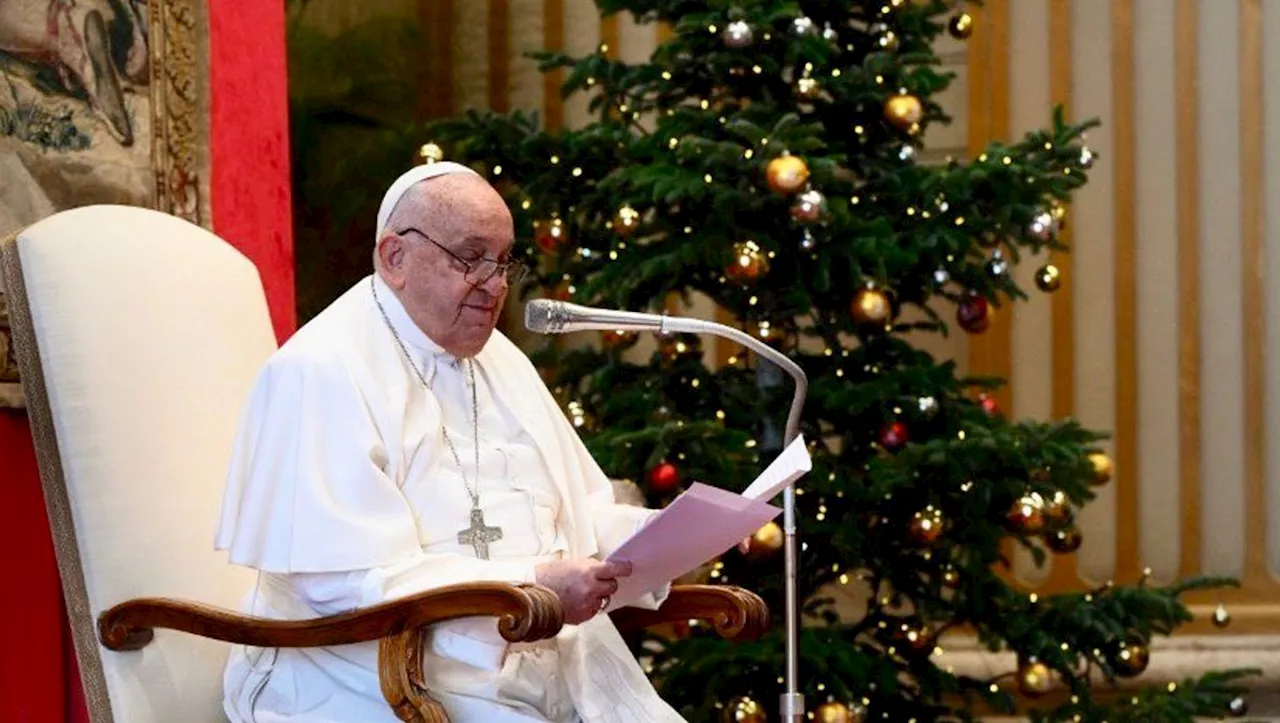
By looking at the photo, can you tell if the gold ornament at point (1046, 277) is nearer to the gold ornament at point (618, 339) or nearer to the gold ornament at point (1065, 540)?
the gold ornament at point (1065, 540)

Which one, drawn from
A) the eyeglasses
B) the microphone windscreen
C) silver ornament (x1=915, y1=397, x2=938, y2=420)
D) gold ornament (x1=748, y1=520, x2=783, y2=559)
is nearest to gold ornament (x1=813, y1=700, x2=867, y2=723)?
gold ornament (x1=748, y1=520, x2=783, y2=559)

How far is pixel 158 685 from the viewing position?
3.36 metres

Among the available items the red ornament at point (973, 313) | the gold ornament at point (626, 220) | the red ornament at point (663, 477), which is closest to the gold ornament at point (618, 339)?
the gold ornament at point (626, 220)

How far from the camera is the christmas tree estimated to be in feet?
16.4

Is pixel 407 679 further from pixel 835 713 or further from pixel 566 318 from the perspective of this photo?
pixel 835 713

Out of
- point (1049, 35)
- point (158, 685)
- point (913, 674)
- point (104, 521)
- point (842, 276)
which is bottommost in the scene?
point (913, 674)

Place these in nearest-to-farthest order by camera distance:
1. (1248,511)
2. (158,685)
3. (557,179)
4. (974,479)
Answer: (158,685), (974,479), (557,179), (1248,511)

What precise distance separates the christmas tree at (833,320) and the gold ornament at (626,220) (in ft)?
0.07

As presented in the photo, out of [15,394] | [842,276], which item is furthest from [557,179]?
[15,394]

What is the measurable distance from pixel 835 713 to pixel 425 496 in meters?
1.75

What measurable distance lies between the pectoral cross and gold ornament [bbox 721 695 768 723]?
65.8 inches

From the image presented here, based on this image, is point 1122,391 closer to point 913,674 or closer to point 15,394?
point 913,674

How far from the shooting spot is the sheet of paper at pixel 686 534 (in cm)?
302

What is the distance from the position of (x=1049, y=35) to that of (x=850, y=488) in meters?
2.28
